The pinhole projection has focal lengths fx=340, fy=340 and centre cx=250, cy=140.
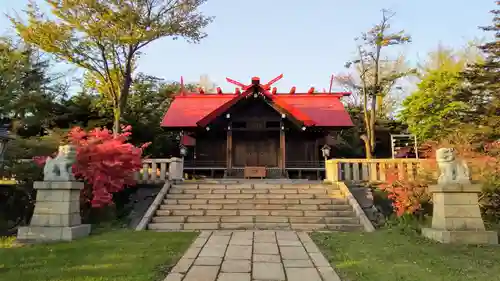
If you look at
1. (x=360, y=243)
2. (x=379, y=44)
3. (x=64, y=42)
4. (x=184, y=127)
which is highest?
(x=379, y=44)

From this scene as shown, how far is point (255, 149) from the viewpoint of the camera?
18.4 m

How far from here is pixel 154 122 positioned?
22.8m

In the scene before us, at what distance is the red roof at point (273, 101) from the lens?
17.1m

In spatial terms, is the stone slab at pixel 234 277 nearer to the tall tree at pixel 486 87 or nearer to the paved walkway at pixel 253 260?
the paved walkway at pixel 253 260

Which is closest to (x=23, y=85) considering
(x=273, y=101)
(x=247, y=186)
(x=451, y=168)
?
(x=273, y=101)

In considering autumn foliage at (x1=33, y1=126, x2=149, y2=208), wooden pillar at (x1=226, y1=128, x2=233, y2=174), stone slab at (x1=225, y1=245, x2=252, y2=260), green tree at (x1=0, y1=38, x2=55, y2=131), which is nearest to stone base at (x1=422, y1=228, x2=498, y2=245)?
stone slab at (x1=225, y1=245, x2=252, y2=260)

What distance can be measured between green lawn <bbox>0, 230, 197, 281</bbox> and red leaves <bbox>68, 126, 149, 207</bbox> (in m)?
2.06

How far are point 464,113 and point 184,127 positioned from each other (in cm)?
1346

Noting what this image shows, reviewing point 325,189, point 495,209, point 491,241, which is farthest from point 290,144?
point 491,241

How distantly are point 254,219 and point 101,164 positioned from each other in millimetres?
4466

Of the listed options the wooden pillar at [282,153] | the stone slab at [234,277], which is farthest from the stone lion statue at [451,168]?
the wooden pillar at [282,153]

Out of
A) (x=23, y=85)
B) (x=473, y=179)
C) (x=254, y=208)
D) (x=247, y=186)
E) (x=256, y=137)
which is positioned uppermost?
(x=23, y=85)

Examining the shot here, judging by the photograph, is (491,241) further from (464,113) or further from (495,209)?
(464,113)

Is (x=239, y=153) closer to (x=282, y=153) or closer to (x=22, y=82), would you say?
(x=282, y=153)
